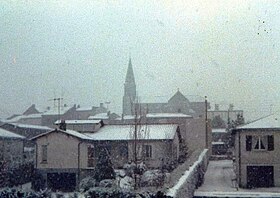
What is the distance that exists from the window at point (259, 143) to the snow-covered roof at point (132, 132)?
33.3 feet

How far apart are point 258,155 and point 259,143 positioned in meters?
0.78

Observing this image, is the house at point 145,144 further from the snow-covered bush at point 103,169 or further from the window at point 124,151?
the snow-covered bush at point 103,169

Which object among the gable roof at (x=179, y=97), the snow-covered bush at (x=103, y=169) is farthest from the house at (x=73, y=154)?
the gable roof at (x=179, y=97)

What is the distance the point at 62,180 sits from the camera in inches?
1433

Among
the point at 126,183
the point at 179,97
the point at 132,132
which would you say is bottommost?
the point at 126,183

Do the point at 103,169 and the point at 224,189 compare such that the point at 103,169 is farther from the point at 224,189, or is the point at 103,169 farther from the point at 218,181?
the point at 218,181

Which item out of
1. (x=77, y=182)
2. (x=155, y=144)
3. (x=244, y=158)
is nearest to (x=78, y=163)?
(x=77, y=182)

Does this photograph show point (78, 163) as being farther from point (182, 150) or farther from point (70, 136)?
point (182, 150)

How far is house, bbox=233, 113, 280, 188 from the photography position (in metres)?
30.9

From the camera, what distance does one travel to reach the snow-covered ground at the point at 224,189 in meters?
25.4

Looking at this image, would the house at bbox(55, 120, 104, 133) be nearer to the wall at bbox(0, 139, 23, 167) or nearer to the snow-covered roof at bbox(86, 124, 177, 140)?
the snow-covered roof at bbox(86, 124, 177, 140)

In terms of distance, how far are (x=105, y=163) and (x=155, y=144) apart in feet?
37.8

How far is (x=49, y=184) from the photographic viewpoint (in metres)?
35.6

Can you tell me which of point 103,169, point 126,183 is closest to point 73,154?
point 103,169
